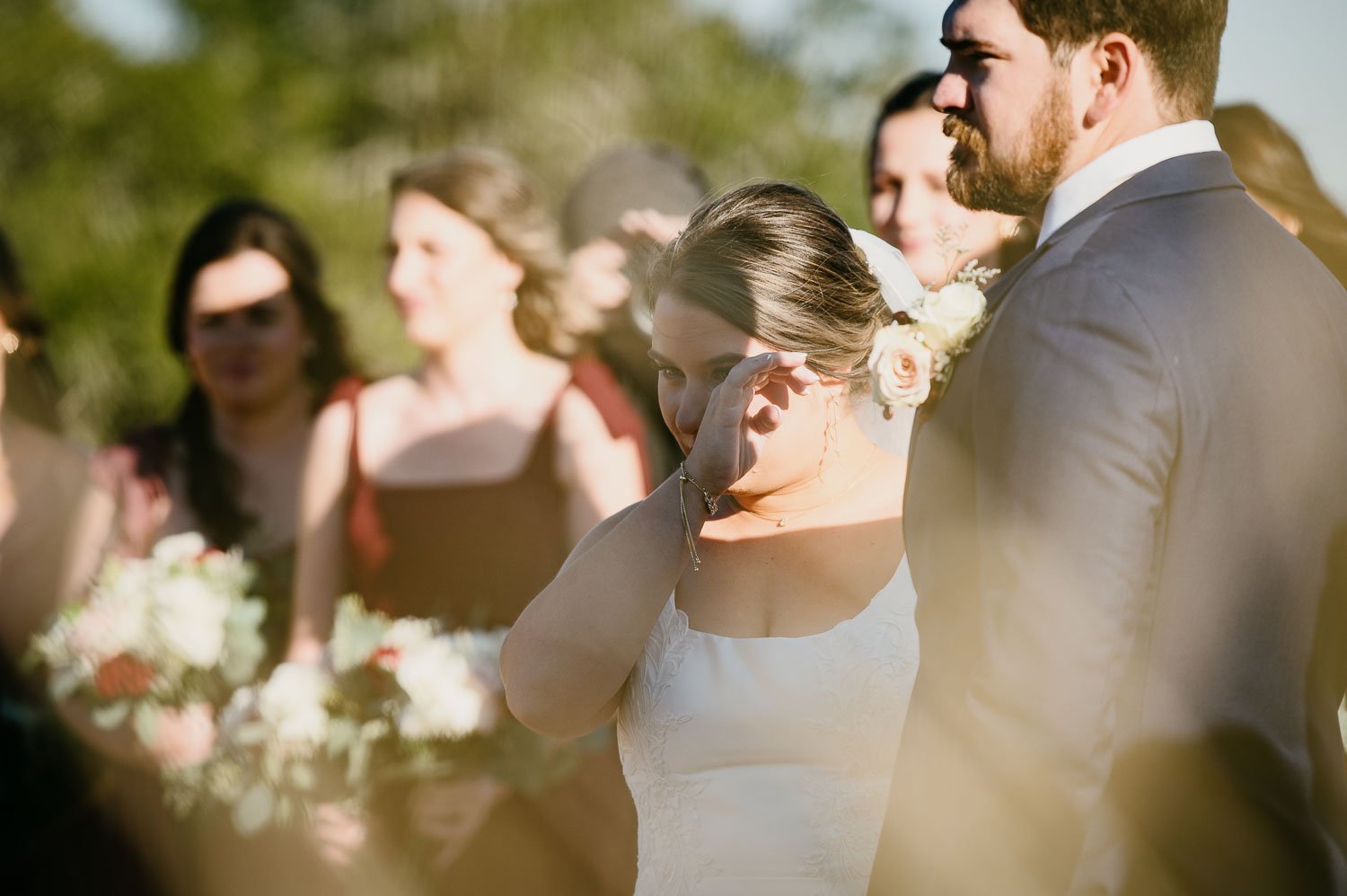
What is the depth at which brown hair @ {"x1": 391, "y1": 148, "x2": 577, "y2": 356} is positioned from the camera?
3.70 metres

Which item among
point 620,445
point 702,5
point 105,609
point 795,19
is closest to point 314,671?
point 105,609

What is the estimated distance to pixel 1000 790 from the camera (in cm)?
164

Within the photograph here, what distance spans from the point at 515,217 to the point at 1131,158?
2.34 meters

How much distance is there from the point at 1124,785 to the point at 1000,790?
16 cm

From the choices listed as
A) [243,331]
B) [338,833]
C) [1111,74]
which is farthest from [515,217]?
[1111,74]

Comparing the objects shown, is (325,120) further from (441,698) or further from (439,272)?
(441,698)

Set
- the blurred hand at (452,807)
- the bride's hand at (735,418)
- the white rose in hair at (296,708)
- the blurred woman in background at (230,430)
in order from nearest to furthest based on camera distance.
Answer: the bride's hand at (735,418)
the white rose in hair at (296,708)
the blurred hand at (452,807)
the blurred woman in background at (230,430)

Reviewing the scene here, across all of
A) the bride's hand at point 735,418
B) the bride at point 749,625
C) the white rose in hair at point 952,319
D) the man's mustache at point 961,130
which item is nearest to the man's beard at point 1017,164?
the man's mustache at point 961,130

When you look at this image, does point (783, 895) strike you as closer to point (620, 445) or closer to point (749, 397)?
point (749, 397)

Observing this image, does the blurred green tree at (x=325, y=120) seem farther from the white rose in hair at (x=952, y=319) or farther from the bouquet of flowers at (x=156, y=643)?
the white rose in hair at (x=952, y=319)

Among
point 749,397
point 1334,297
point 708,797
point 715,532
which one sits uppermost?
point 1334,297

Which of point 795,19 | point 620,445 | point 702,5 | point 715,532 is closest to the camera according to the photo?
point 715,532

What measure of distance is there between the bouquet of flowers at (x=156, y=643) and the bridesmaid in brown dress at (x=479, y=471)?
210 millimetres

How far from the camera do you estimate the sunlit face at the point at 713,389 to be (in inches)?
87.3
